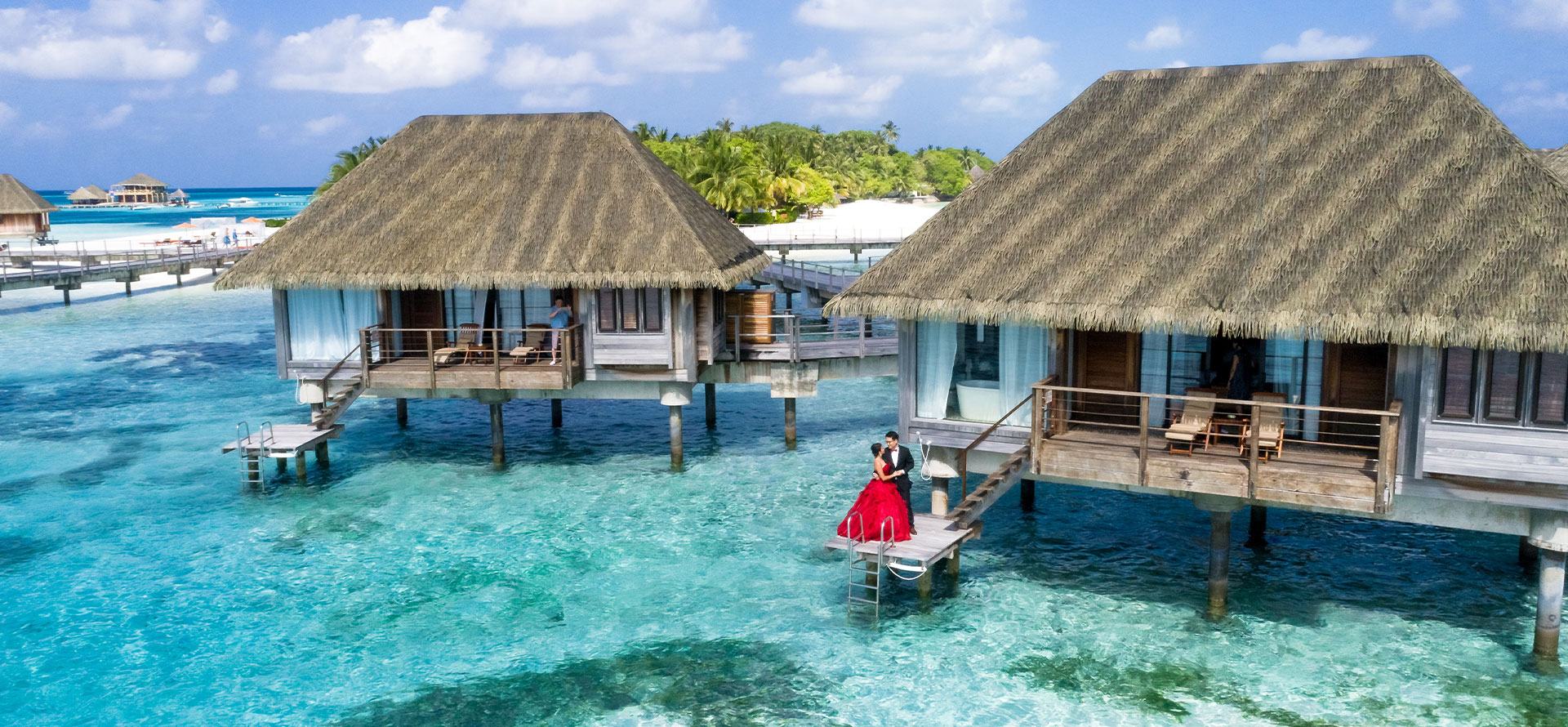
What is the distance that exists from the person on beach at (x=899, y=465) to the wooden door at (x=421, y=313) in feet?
38.7

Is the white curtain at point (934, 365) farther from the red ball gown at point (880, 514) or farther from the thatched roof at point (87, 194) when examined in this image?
the thatched roof at point (87, 194)

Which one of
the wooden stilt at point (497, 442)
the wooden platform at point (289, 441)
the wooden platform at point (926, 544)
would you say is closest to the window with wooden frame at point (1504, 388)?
the wooden platform at point (926, 544)

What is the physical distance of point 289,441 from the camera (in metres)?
22.3

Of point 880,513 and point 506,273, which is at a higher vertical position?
point 506,273

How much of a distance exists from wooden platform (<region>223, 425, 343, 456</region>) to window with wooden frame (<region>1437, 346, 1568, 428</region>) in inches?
754

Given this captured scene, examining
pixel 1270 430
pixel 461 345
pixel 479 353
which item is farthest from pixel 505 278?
pixel 1270 430

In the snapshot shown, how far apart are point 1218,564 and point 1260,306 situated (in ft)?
13.0

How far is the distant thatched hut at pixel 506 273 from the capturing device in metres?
21.5

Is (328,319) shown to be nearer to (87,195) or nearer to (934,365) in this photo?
(934,365)

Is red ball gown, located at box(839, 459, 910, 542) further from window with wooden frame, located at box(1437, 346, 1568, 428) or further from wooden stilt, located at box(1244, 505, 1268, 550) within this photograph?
wooden stilt, located at box(1244, 505, 1268, 550)

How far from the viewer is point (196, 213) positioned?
172 meters

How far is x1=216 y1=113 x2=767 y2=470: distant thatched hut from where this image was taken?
2152cm

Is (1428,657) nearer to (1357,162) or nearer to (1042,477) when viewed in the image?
(1042,477)

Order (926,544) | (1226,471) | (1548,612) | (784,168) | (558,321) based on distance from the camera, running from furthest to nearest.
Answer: (784,168)
(558,321)
(926,544)
(1548,612)
(1226,471)
